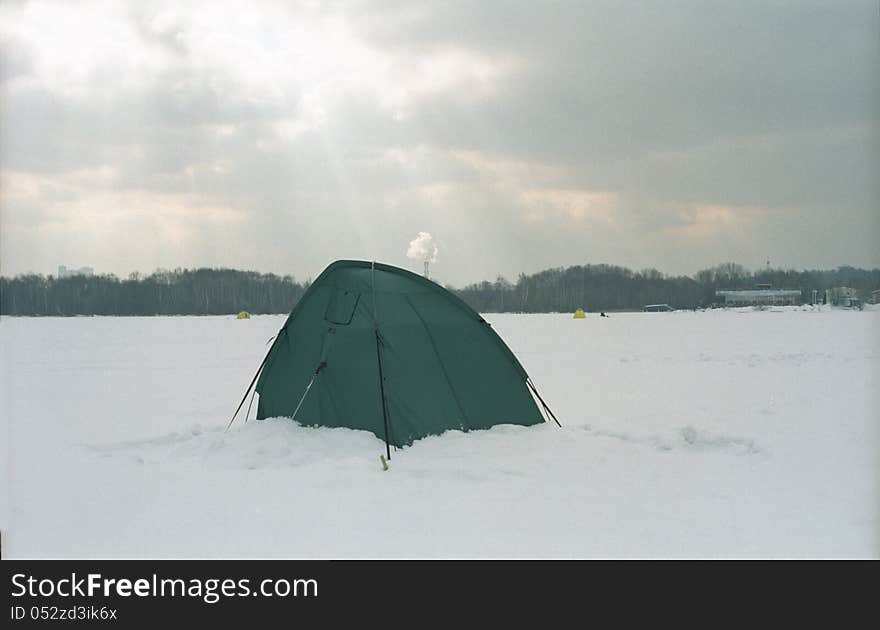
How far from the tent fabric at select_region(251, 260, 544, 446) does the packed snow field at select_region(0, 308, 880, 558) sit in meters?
0.30

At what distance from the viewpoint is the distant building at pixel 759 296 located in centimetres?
7769

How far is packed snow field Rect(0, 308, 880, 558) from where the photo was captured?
17.0ft

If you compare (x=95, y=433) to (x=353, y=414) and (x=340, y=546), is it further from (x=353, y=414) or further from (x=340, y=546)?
(x=340, y=546)

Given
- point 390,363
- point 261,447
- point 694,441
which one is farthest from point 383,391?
point 694,441

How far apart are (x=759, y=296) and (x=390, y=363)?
8135 centimetres

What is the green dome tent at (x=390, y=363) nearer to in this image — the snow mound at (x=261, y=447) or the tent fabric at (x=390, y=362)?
the tent fabric at (x=390, y=362)

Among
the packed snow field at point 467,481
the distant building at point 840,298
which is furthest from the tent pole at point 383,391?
the distant building at point 840,298

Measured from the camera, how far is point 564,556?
493cm

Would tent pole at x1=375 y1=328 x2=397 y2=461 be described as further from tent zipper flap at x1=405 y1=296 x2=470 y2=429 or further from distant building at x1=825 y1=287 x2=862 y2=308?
distant building at x1=825 y1=287 x2=862 y2=308

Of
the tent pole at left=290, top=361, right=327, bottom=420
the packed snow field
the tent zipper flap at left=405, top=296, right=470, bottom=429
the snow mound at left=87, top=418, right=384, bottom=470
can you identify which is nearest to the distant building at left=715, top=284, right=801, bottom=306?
the packed snow field

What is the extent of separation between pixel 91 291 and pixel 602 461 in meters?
72.4
